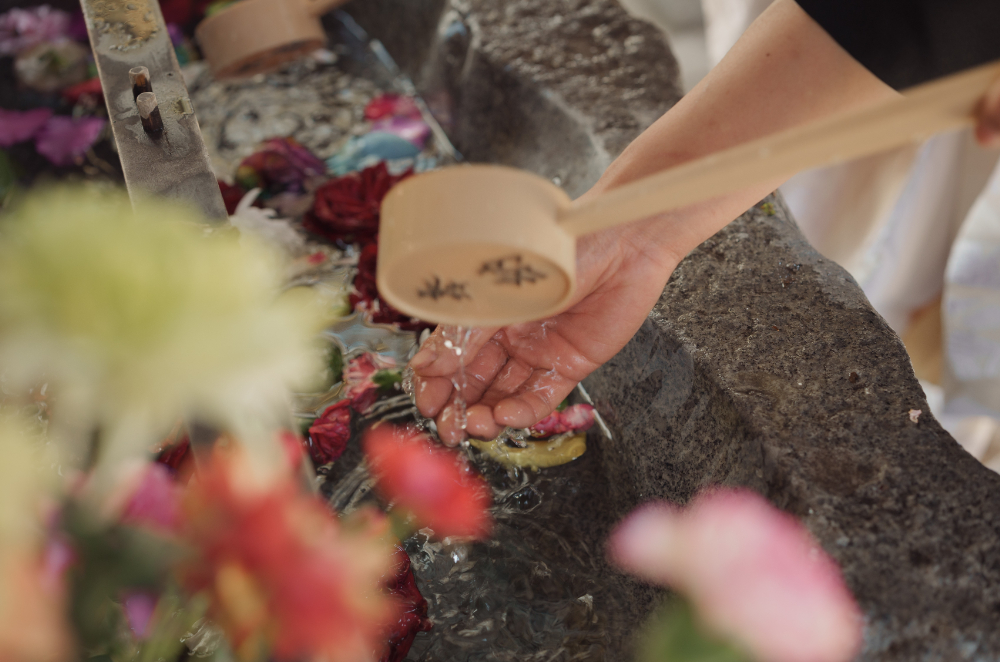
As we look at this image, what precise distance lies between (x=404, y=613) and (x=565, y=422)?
18.6 inches

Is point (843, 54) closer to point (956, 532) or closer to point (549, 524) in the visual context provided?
point (956, 532)

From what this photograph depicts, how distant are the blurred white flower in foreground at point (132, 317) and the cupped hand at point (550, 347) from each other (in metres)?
0.69

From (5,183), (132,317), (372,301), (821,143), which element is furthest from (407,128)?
(132,317)

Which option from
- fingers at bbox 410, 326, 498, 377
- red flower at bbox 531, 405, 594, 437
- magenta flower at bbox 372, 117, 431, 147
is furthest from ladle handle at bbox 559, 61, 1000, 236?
magenta flower at bbox 372, 117, 431, 147

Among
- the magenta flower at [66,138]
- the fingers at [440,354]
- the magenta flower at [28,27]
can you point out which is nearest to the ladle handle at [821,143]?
the fingers at [440,354]

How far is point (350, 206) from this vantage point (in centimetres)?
160

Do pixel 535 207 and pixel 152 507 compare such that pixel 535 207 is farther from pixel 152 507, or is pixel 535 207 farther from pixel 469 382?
pixel 469 382

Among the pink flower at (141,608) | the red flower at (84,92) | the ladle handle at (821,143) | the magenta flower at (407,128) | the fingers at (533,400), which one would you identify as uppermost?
the ladle handle at (821,143)

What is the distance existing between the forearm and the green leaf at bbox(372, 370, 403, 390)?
501mm

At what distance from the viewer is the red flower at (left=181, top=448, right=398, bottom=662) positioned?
0.48 meters

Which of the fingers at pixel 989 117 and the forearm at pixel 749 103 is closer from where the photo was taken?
the fingers at pixel 989 117

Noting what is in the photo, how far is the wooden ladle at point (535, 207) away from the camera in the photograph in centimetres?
62

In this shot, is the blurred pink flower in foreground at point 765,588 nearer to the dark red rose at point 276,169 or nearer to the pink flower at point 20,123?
the dark red rose at point 276,169

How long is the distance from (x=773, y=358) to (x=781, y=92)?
1.35 ft
